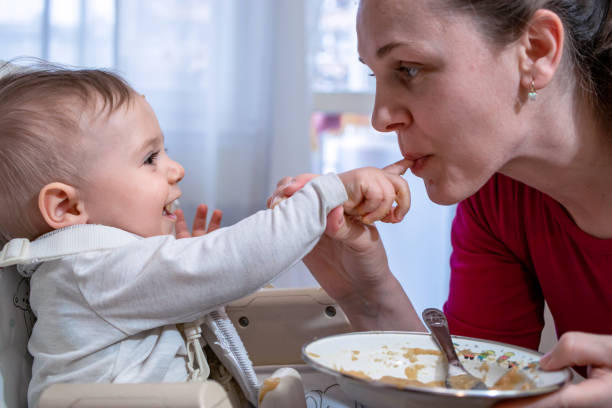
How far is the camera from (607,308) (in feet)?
3.47

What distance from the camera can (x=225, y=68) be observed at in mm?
2020

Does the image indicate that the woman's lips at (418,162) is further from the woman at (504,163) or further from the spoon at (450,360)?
the spoon at (450,360)

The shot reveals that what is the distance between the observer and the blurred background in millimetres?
1938

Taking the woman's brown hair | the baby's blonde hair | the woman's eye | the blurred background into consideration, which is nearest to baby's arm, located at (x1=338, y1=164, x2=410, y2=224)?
the woman's eye

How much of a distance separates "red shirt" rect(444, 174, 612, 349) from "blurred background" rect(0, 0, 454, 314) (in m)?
0.95

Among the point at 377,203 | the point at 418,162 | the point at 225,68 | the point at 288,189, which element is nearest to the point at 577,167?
the point at 418,162

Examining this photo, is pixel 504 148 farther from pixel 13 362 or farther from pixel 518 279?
pixel 13 362

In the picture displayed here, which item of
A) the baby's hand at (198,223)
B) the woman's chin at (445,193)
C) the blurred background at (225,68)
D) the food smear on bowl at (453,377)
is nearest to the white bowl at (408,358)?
the food smear on bowl at (453,377)

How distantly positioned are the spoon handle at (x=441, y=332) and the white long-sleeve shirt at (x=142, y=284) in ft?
0.68

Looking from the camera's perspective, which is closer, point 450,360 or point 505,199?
point 450,360

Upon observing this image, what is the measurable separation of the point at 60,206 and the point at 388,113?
0.48 meters

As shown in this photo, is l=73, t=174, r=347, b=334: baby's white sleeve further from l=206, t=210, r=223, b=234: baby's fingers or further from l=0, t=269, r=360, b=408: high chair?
l=206, t=210, r=223, b=234: baby's fingers

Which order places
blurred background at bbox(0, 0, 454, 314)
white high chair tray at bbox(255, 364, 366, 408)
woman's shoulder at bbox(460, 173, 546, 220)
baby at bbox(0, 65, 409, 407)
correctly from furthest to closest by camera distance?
1. blurred background at bbox(0, 0, 454, 314)
2. woman's shoulder at bbox(460, 173, 546, 220)
3. white high chair tray at bbox(255, 364, 366, 408)
4. baby at bbox(0, 65, 409, 407)

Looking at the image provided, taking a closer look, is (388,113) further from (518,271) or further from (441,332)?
(518,271)
